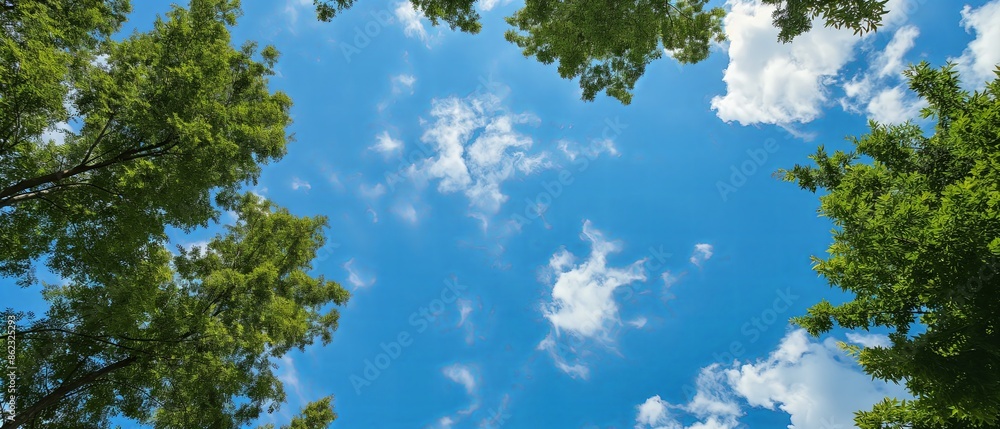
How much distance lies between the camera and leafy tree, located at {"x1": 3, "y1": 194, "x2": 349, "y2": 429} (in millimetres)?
10805

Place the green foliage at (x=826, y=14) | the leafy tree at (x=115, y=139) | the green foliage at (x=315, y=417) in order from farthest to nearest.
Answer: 1. the green foliage at (x=315, y=417)
2. the leafy tree at (x=115, y=139)
3. the green foliage at (x=826, y=14)

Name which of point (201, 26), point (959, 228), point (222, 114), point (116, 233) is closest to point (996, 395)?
point (959, 228)

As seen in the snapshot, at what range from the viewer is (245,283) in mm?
13250

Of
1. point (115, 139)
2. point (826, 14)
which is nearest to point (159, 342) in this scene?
point (115, 139)

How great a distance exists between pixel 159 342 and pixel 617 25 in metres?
16.2

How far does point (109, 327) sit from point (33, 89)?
20.7 feet

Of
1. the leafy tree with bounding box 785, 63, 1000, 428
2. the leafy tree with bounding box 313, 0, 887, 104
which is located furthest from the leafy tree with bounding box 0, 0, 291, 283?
the leafy tree with bounding box 785, 63, 1000, 428

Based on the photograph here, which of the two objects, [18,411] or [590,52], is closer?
[18,411]

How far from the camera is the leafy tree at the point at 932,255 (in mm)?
6387

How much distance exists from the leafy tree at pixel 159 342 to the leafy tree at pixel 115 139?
1.35 m

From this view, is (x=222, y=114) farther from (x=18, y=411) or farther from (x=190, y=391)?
(x=18, y=411)
